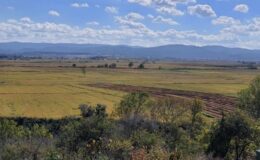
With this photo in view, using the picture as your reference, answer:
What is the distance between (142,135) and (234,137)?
579 cm

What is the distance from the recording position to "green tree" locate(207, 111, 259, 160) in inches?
1052

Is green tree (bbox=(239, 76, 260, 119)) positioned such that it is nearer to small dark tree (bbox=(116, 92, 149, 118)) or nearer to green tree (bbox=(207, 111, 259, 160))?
small dark tree (bbox=(116, 92, 149, 118))

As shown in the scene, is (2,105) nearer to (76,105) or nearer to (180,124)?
(76,105)

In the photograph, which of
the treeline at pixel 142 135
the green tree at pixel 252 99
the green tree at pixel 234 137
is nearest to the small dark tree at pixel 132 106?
the treeline at pixel 142 135

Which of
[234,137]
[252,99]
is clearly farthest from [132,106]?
[234,137]

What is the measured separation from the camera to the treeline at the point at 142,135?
16438 millimetres

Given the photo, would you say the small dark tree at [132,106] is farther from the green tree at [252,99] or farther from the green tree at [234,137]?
the green tree at [234,137]

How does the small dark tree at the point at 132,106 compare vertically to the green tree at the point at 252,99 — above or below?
below

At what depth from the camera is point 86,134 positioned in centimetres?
2834

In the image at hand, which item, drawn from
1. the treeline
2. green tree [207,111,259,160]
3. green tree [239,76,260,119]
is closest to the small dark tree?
the treeline

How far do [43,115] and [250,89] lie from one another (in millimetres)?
28485

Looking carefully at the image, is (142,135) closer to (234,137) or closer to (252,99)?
(234,137)

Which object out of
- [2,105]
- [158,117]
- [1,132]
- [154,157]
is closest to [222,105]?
[158,117]

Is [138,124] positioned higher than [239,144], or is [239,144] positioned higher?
[239,144]
